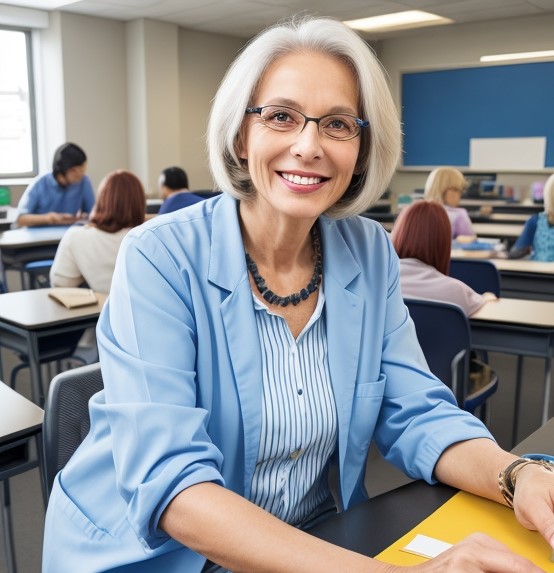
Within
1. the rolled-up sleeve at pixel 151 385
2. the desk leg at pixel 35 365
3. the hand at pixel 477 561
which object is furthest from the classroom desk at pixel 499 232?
the hand at pixel 477 561

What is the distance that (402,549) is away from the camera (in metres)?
0.91

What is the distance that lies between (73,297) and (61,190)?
329cm

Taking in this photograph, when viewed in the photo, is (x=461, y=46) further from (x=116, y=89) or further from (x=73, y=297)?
(x=73, y=297)

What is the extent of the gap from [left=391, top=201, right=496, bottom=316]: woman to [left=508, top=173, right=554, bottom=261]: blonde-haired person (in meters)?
2.14

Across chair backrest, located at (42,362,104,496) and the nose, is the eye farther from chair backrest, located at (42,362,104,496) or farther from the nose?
chair backrest, located at (42,362,104,496)

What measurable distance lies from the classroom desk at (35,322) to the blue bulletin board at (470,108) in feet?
23.5

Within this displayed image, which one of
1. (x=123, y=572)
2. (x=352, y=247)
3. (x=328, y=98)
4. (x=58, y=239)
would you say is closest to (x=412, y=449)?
(x=352, y=247)

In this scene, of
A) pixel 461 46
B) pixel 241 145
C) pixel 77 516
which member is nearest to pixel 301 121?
pixel 241 145

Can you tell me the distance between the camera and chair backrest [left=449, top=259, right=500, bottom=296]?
3.43 m

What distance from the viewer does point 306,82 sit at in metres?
1.17

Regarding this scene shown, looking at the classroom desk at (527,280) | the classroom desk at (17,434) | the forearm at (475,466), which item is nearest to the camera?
the forearm at (475,466)

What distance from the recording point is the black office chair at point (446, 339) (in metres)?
2.47

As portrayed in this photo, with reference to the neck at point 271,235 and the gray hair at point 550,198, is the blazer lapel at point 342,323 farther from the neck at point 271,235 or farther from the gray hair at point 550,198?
the gray hair at point 550,198

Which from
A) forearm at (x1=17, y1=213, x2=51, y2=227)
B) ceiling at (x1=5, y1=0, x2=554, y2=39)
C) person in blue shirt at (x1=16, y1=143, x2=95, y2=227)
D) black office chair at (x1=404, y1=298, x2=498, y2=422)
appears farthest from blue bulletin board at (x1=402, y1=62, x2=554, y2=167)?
black office chair at (x1=404, y1=298, x2=498, y2=422)
